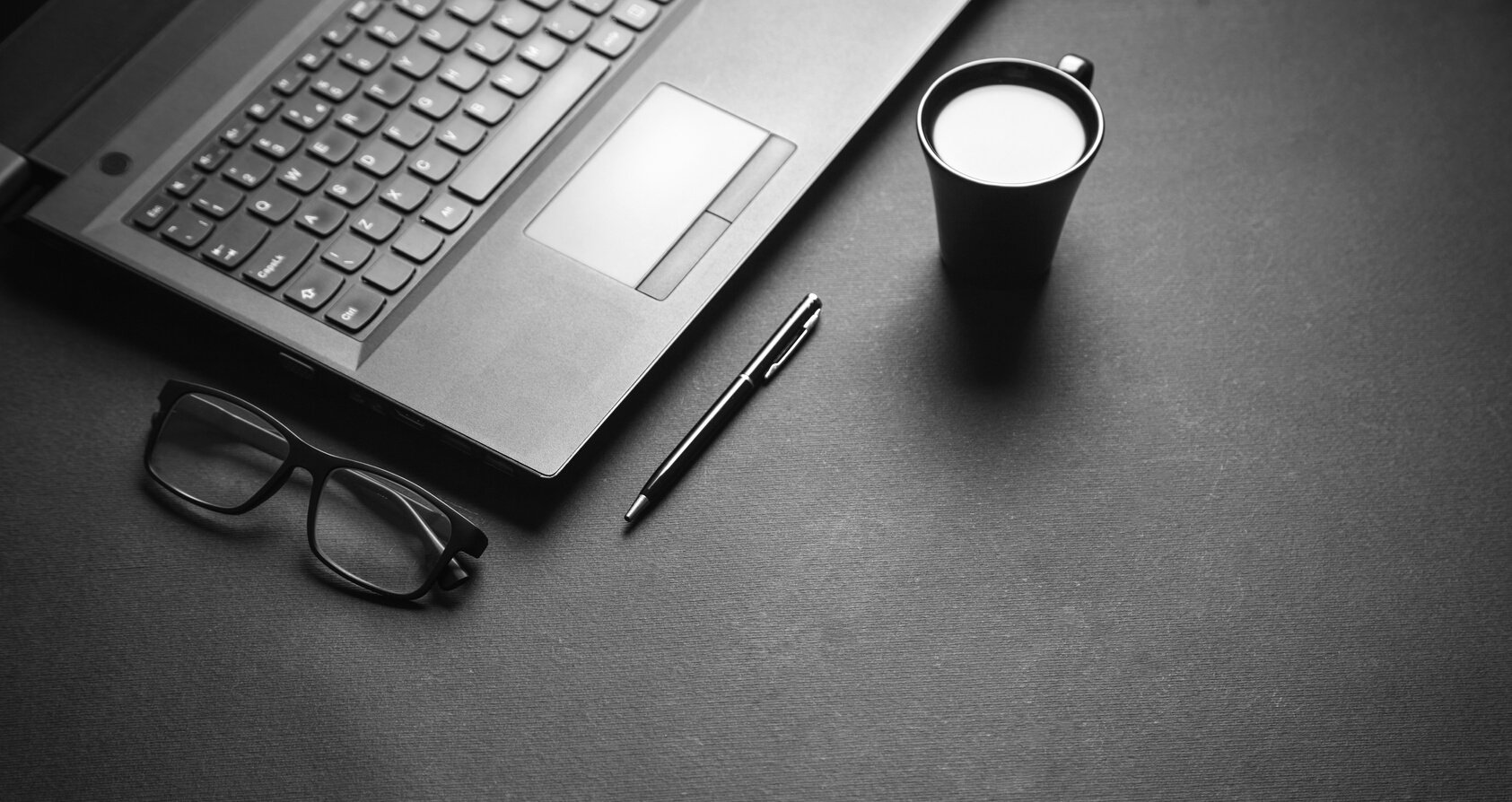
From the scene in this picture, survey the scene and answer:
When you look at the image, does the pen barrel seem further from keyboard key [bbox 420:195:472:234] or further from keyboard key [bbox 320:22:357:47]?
keyboard key [bbox 320:22:357:47]

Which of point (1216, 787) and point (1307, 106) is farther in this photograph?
point (1307, 106)

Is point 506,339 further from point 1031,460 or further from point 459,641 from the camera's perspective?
point 1031,460

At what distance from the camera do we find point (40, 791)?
59cm

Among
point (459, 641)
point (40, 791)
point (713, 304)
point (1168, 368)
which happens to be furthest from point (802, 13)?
point (40, 791)

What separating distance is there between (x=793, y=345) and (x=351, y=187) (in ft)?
0.83

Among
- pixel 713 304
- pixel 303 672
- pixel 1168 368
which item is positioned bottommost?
pixel 303 672

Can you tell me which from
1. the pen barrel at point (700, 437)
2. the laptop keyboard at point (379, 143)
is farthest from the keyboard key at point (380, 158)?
the pen barrel at point (700, 437)

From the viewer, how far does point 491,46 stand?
0.71m

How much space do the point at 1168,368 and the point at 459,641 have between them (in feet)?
1.27

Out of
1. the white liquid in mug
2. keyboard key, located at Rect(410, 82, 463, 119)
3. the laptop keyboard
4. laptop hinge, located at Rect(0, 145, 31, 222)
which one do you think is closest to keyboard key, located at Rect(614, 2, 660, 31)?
the laptop keyboard

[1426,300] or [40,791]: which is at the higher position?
[1426,300]

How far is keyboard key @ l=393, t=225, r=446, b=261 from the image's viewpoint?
0.65 metres

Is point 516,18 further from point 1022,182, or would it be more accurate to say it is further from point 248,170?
point 1022,182

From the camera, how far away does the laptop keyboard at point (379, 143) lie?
2.15ft
